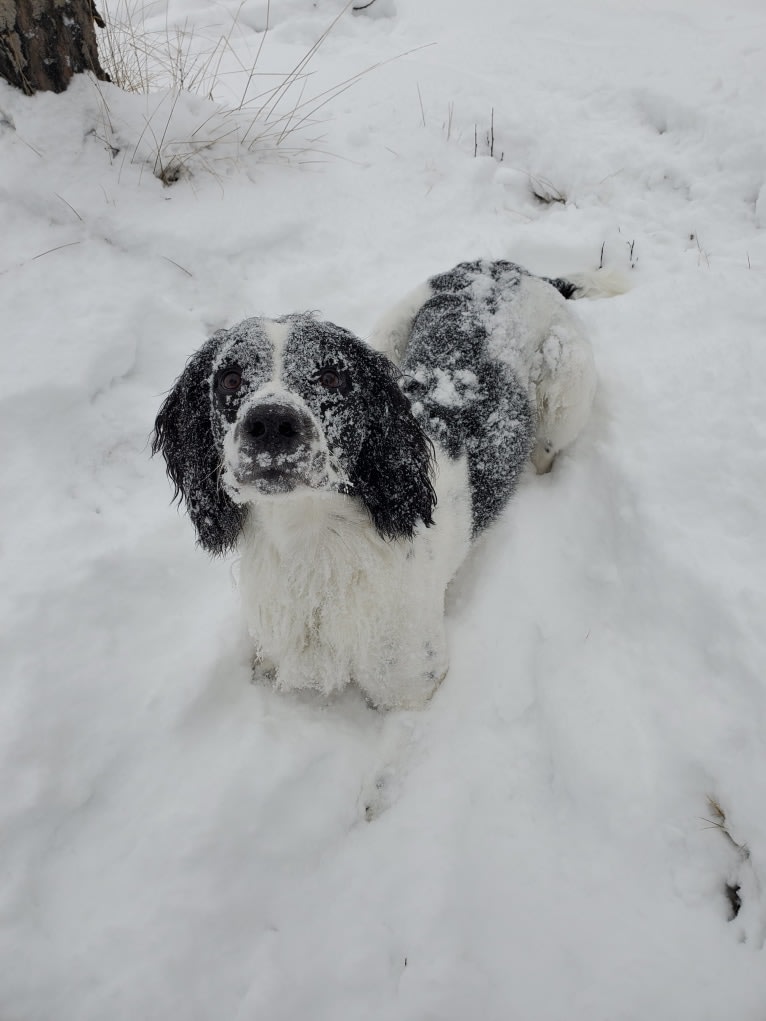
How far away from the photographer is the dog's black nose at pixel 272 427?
151 cm

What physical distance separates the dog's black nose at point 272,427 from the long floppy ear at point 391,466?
1.25 ft

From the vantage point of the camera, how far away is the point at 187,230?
12.6 feet

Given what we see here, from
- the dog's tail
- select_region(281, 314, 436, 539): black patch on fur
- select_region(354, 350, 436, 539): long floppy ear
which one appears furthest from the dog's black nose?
the dog's tail

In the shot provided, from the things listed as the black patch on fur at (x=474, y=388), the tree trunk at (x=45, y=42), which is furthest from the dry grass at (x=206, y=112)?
the black patch on fur at (x=474, y=388)

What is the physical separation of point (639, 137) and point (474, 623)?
405cm

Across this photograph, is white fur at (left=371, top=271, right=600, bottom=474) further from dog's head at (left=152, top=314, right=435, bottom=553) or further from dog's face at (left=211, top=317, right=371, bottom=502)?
dog's face at (left=211, top=317, right=371, bottom=502)

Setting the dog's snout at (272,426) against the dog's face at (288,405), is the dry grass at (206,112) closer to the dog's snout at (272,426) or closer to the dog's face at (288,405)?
the dog's face at (288,405)

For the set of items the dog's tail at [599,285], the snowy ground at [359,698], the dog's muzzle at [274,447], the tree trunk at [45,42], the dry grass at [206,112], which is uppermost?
the tree trunk at [45,42]

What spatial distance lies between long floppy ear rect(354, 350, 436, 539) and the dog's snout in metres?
0.38

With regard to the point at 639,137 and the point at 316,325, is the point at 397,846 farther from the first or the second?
the point at 639,137

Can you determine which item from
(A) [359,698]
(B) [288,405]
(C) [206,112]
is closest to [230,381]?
(B) [288,405]

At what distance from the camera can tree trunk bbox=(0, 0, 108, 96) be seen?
11.2ft

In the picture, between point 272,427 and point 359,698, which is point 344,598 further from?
point 272,427

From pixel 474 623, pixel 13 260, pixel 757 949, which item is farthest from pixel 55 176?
pixel 757 949
